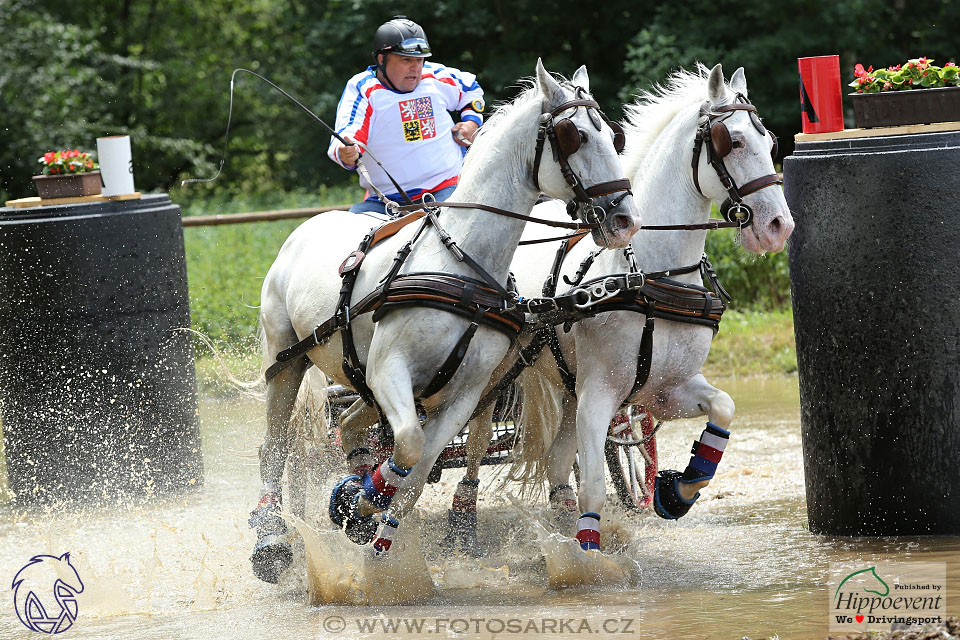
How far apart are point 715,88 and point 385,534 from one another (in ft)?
7.63

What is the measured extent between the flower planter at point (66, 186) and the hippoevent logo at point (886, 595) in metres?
5.27

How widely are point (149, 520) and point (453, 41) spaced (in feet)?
53.8

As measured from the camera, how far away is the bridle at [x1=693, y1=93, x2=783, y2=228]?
4770mm

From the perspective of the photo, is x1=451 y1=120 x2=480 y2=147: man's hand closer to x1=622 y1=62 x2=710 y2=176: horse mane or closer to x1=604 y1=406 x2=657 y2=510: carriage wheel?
x1=622 y1=62 x2=710 y2=176: horse mane

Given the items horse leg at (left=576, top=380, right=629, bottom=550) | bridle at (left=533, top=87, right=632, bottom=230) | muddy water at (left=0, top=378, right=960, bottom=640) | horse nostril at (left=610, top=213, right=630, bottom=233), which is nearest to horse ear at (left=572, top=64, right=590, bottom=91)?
bridle at (left=533, top=87, right=632, bottom=230)

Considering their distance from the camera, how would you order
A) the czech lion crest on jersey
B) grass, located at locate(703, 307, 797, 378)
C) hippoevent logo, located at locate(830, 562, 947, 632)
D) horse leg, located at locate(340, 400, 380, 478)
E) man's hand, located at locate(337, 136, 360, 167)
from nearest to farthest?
1. hippoevent logo, located at locate(830, 562, 947, 632)
2. man's hand, located at locate(337, 136, 360, 167)
3. the czech lion crest on jersey
4. horse leg, located at locate(340, 400, 380, 478)
5. grass, located at locate(703, 307, 797, 378)

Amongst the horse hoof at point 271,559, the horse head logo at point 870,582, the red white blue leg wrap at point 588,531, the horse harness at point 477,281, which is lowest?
the horse head logo at point 870,582

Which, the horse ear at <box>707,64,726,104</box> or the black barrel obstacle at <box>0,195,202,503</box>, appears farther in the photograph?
the black barrel obstacle at <box>0,195,202,503</box>

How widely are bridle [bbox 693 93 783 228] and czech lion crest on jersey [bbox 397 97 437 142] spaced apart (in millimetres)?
1566

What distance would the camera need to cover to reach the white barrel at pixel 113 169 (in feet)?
25.2

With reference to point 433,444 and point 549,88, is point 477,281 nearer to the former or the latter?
point 433,444

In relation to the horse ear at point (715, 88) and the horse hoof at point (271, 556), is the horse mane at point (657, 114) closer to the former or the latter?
the horse ear at point (715, 88)

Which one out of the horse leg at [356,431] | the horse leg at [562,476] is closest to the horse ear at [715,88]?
the horse leg at [562,476]

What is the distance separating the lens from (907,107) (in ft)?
17.3
